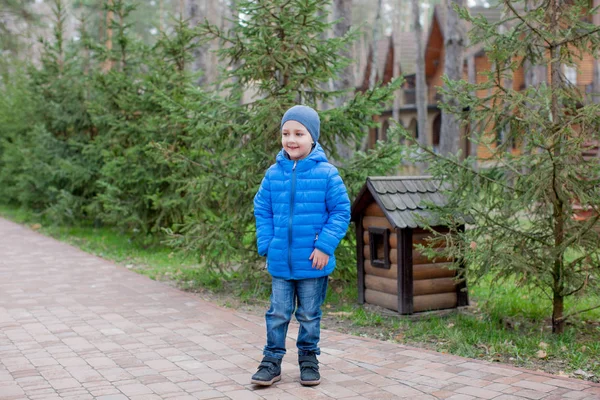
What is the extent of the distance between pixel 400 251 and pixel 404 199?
51 centimetres

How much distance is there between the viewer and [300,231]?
452 cm

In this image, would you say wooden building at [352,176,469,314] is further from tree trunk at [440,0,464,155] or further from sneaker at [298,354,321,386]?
tree trunk at [440,0,464,155]

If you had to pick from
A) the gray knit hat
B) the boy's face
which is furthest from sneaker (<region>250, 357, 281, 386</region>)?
the gray knit hat

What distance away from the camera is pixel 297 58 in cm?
751

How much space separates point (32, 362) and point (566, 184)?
4264mm

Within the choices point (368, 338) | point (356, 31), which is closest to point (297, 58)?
point (356, 31)

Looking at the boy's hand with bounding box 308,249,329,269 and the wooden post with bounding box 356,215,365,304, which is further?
the wooden post with bounding box 356,215,365,304

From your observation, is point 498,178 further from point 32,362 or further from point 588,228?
point 32,362

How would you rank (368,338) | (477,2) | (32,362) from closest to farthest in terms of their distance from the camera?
(32,362) < (368,338) < (477,2)

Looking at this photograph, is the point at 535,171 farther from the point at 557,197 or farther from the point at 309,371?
the point at 309,371

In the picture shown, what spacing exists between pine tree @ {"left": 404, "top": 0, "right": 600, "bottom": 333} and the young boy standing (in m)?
1.67

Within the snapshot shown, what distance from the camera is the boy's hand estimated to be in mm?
4484

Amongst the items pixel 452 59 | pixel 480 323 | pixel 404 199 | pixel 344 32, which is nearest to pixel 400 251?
pixel 404 199

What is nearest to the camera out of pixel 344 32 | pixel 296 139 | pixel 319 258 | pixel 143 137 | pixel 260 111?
pixel 319 258
